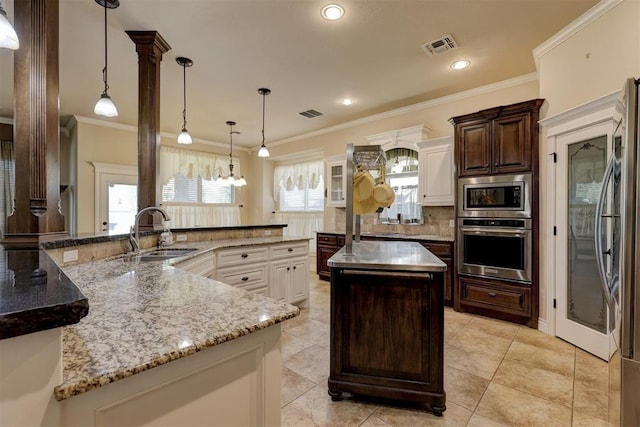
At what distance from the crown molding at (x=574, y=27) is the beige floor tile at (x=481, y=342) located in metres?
2.91

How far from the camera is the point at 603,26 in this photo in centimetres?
237

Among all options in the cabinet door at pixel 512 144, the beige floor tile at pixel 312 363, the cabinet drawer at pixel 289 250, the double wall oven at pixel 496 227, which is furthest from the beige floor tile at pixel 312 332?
the cabinet door at pixel 512 144

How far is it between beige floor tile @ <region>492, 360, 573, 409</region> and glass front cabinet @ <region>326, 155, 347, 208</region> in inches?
137

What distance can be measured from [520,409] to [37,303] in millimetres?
2435

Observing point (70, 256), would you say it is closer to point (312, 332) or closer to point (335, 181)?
point (312, 332)

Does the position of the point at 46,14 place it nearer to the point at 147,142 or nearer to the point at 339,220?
the point at 147,142

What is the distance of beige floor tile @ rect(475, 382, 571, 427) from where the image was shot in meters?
1.70

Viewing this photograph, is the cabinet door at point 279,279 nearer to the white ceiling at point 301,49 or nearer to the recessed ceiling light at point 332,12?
the white ceiling at point 301,49

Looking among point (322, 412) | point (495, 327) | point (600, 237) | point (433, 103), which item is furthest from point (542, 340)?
point (433, 103)

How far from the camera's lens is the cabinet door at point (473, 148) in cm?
337

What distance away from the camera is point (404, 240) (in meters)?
4.06

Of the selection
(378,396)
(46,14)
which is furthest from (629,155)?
(46,14)

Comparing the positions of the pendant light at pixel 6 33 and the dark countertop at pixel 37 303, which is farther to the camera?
the pendant light at pixel 6 33

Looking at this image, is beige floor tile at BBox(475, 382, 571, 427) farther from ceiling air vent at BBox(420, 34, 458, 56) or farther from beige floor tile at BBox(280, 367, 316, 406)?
ceiling air vent at BBox(420, 34, 458, 56)
